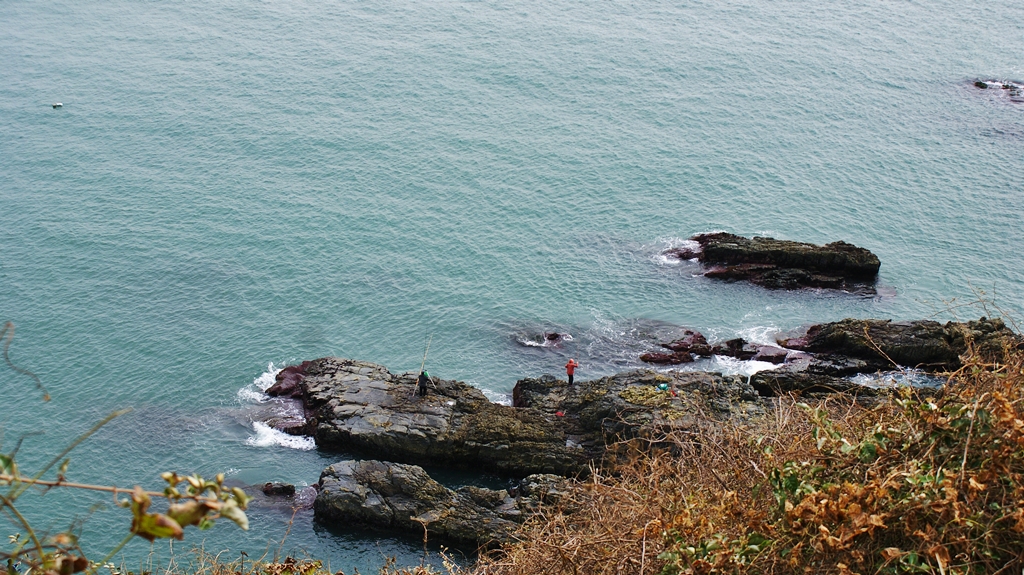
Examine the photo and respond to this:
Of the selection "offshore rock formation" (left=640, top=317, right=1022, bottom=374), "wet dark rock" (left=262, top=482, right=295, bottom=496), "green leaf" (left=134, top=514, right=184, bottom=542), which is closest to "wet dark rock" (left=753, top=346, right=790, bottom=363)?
"offshore rock formation" (left=640, top=317, right=1022, bottom=374)

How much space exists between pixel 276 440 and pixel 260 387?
4468mm

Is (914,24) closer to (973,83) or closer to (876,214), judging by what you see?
(973,83)

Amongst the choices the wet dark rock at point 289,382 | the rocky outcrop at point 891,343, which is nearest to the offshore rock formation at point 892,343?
the rocky outcrop at point 891,343

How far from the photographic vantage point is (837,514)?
966cm

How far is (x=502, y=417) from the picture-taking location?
37.9 m

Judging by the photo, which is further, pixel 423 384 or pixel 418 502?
pixel 423 384

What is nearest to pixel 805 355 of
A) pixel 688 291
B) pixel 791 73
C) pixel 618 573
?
pixel 688 291

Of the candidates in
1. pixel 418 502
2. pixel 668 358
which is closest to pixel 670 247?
pixel 668 358

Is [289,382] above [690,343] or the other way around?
the other way around

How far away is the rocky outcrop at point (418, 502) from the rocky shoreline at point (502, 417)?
43 mm

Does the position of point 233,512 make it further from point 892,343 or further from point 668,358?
point 892,343

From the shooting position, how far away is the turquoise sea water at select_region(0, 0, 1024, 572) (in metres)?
43.6

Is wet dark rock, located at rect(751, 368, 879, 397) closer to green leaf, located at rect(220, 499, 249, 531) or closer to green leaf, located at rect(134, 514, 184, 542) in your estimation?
green leaf, located at rect(220, 499, 249, 531)

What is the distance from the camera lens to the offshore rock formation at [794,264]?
50156 millimetres
